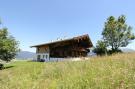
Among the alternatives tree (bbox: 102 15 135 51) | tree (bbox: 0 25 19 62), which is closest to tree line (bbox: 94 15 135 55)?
tree (bbox: 102 15 135 51)

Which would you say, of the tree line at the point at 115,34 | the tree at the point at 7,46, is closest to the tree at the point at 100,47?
the tree line at the point at 115,34

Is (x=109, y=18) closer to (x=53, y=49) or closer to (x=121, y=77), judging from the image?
(x=53, y=49)

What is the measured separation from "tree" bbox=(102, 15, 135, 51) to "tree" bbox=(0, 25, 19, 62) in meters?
32.3

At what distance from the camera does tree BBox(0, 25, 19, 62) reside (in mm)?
44678

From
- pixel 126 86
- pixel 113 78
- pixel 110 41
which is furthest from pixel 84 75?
pixel 110 41

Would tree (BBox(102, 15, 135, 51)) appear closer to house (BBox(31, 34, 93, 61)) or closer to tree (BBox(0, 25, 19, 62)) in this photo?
house (BBox(31, 34, 93, 61))

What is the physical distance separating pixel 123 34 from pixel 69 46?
23.6 m

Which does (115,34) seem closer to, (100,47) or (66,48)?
(100,47)

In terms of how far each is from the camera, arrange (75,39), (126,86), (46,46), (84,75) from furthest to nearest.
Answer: (46,46) < (75,39) < (84,75) < (126,86)

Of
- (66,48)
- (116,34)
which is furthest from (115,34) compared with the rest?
(66,48)

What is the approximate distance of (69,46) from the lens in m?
54.4

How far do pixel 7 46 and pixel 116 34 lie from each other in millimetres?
36836

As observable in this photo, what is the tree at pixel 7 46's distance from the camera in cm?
4468

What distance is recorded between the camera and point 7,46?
147 ft
